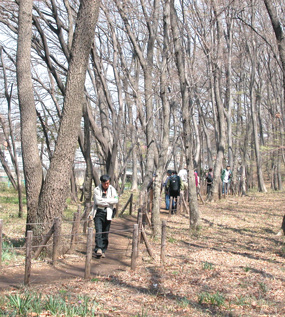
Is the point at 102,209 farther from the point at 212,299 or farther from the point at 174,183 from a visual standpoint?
the point at 174,183

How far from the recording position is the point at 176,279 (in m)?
7.32

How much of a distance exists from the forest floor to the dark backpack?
452cm

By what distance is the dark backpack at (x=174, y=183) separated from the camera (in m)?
16.0

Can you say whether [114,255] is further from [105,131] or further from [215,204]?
[215,204]

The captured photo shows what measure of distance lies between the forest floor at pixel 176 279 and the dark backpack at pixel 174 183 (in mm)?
4522

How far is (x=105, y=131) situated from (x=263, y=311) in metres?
11.4

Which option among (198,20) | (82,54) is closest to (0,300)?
(82,54)

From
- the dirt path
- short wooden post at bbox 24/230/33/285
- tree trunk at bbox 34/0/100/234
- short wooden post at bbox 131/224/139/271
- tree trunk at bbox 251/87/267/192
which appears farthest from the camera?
tree trunk at bbox 251/87/267/192

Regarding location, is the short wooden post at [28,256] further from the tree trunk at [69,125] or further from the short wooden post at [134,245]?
the short wooden post at [134,245]

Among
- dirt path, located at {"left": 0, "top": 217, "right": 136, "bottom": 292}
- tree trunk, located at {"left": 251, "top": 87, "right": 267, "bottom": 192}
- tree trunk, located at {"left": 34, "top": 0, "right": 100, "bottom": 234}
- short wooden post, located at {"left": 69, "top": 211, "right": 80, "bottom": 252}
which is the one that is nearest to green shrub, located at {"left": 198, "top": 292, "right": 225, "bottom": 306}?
dirt path, located at {"left": 0, "top": 217, "right": 136, "bottom": 292}

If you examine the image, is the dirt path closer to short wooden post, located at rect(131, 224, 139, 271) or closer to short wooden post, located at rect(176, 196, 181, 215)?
short wooden post, located at rect(131, 224, 139, 271)

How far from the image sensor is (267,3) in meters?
9.91

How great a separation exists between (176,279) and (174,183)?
29.0 feet

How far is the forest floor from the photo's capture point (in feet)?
19.2
